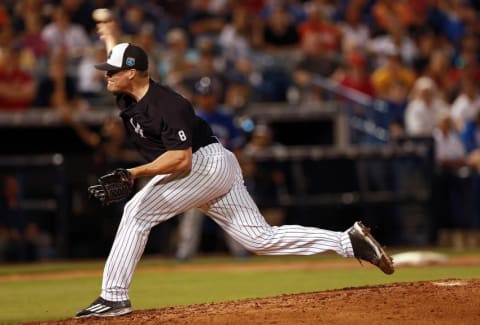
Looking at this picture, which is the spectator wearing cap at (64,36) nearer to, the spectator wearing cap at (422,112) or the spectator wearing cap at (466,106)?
the spectator wearing cap at (422,112)

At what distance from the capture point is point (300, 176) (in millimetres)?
14266

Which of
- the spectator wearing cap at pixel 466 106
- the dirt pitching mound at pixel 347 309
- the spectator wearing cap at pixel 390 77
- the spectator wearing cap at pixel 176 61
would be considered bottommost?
the dirt pitching mound at pixel 347 309

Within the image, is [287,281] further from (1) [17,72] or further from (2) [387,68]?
(2) [387,68]

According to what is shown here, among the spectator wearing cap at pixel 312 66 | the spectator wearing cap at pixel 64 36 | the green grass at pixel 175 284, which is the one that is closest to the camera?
the green grass at pixel 175 284

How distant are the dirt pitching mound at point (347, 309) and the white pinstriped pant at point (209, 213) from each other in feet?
1.05

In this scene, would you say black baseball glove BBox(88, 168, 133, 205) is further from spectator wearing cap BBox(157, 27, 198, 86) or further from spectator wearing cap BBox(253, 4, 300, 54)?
spectator wearing cap BBox(253, 4, 300, 54)

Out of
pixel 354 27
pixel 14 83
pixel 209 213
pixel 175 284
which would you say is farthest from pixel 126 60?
pixel 354 27

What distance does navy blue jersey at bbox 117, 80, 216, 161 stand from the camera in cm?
654

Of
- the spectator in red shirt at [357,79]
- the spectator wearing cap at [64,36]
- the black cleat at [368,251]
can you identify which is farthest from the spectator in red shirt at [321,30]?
the black cleat at [368,251]

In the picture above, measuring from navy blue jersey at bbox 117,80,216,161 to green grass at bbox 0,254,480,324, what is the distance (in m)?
1.57

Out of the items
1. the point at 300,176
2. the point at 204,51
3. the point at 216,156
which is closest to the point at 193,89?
the point at 204,51

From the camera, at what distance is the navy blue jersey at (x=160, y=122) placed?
6543 millimetres

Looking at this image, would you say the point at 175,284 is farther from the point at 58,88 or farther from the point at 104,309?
the point at 58,88

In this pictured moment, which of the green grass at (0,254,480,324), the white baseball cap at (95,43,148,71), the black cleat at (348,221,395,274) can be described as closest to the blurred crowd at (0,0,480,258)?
the green grass at (0,254,480,324)
